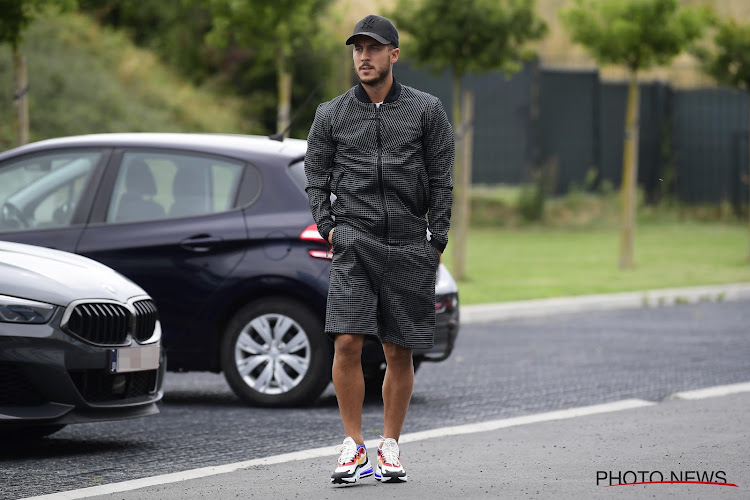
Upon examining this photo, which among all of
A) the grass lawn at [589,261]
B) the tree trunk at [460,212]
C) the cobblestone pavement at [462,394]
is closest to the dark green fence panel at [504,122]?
the grass lawn at [589,261]

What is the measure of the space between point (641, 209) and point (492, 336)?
22.9 meters

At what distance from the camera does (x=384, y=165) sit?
214 inches

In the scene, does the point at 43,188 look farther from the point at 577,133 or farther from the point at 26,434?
the point at 577,133

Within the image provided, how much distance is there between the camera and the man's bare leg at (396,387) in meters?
5.57

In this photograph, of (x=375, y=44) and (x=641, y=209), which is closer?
(x=375, y=44)

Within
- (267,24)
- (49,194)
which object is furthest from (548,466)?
(267,24)

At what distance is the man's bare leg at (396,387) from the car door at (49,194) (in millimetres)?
3068

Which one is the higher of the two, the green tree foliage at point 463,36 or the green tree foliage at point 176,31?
the green tree foliage at point 176,31

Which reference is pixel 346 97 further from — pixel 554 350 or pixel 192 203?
pixel 554 350

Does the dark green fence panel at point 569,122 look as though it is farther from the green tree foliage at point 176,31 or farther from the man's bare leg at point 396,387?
the man's bare leg at point 396,387

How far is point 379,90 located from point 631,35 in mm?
13933

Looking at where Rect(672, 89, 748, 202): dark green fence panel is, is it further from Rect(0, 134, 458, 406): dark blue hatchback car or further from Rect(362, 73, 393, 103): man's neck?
Rect(362, 73, 393, 103): man's neck

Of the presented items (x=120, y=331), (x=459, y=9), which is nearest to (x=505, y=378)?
(x=120, y=331)

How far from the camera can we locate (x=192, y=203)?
8094 millimetres
